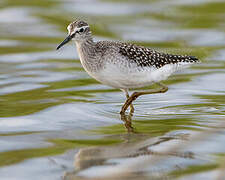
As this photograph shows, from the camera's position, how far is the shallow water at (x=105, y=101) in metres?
8.30

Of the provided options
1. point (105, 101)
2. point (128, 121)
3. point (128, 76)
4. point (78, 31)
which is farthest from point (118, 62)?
point (105, 101)

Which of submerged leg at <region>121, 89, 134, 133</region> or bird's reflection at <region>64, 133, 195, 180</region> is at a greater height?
bird's reflection at <region>64, 133, 195, 180</region>

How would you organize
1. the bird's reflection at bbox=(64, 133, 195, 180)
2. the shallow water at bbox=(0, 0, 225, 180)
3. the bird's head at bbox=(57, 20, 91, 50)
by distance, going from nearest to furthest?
the bird's reflection at bbox=(64, 133, 195, 180), the shallow water at bbox=(0, 0, 225, 180), the bird's head at bbox=(57, 20, 91, 50)

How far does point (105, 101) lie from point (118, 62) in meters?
1.87

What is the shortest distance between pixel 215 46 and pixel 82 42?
6439 millimetres

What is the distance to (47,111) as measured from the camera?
446 inches

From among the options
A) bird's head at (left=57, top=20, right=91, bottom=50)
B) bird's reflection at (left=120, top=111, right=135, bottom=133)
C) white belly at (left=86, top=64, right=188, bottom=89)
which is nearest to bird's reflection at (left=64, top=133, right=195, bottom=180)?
bird's reflection at (left=120, top=111, right=135, bottom=133)

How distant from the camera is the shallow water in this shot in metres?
8.30

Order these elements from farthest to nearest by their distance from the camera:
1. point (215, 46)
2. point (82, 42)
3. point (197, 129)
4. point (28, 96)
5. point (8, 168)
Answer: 1. point (215, 46)
2. point (28, 96)
3. point (82, 42)
4. point (197, 129)
5. point (8, 168)

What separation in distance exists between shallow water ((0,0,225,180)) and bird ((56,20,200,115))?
702 millimetres

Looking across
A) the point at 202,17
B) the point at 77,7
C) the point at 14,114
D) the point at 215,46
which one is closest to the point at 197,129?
the point at 14,114

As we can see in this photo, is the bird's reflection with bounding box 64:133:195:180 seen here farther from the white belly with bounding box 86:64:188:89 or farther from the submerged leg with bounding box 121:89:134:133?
the white belly with bounding box 86:64:188:89

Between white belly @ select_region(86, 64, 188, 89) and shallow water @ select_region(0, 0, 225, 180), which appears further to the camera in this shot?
white belly @ select_region(86, 64, 188, 89)

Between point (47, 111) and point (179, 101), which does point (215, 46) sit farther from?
point (47, 111)
